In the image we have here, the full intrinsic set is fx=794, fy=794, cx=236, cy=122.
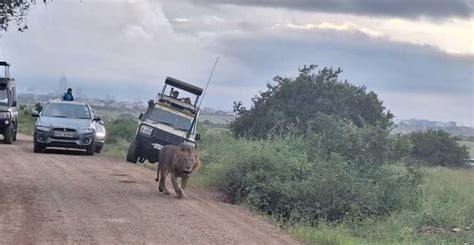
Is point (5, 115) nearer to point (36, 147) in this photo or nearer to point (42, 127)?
point (36, 147)

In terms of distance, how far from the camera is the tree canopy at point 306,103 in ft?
120

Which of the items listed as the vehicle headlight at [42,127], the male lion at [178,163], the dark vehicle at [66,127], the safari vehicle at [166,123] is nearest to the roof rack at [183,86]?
the safari vehicle at [166,123]

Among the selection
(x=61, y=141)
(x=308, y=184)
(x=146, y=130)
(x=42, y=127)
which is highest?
(x=146, y=130)

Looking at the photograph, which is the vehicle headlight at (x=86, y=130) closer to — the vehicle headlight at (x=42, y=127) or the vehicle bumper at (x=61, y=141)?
the vehicle bumper at (x=61, y=141)

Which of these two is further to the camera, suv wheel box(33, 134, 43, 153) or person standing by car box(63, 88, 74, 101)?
person standing by car box(63, 88, 74, 101)

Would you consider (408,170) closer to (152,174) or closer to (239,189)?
(239,189)

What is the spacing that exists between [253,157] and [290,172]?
97cm

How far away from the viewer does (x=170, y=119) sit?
23.5 m

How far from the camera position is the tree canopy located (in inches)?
1436

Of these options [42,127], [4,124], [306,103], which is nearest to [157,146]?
[42,127]

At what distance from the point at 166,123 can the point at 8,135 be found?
25.5 ft

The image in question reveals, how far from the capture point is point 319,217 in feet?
52.9

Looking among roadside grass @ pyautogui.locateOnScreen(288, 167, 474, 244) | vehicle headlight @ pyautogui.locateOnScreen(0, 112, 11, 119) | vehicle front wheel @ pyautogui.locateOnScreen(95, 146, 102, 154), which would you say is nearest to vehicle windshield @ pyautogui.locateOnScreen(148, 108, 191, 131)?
vehicle front wheel @ pyautogui.locateOnScreen(95, 146, 102, 154)

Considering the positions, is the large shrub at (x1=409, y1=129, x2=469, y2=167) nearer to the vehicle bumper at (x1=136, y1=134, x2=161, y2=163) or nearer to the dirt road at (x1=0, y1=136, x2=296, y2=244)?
the vehicle bumper at (x1=136, y1=134, x2=161, y2=163)
